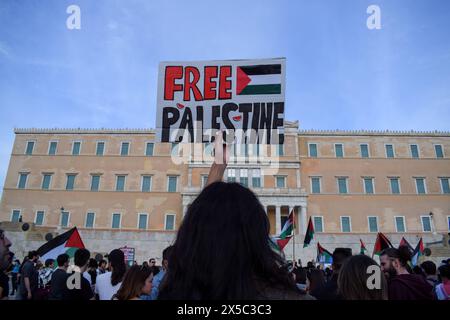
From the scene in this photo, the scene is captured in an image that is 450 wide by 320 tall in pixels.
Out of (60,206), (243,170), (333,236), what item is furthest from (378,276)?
(60,206)

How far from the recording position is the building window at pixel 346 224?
3133 centimetres

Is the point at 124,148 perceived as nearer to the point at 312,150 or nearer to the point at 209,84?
the point at 312,150

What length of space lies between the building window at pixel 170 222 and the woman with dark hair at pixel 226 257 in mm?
31296

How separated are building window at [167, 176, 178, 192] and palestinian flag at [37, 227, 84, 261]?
26.5 metres

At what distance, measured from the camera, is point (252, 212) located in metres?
1.26

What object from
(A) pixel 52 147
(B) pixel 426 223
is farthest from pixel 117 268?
(A) pixel 52 147

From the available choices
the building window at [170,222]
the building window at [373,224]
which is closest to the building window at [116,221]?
the building window at [170,222]

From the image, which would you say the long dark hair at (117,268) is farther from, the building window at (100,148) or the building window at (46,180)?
the building window at (46,180)

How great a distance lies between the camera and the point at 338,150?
113ft

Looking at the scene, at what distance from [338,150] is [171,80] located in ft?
109

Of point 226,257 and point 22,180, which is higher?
point 22,180

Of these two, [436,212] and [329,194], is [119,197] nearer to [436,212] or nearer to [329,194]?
[329,194]
